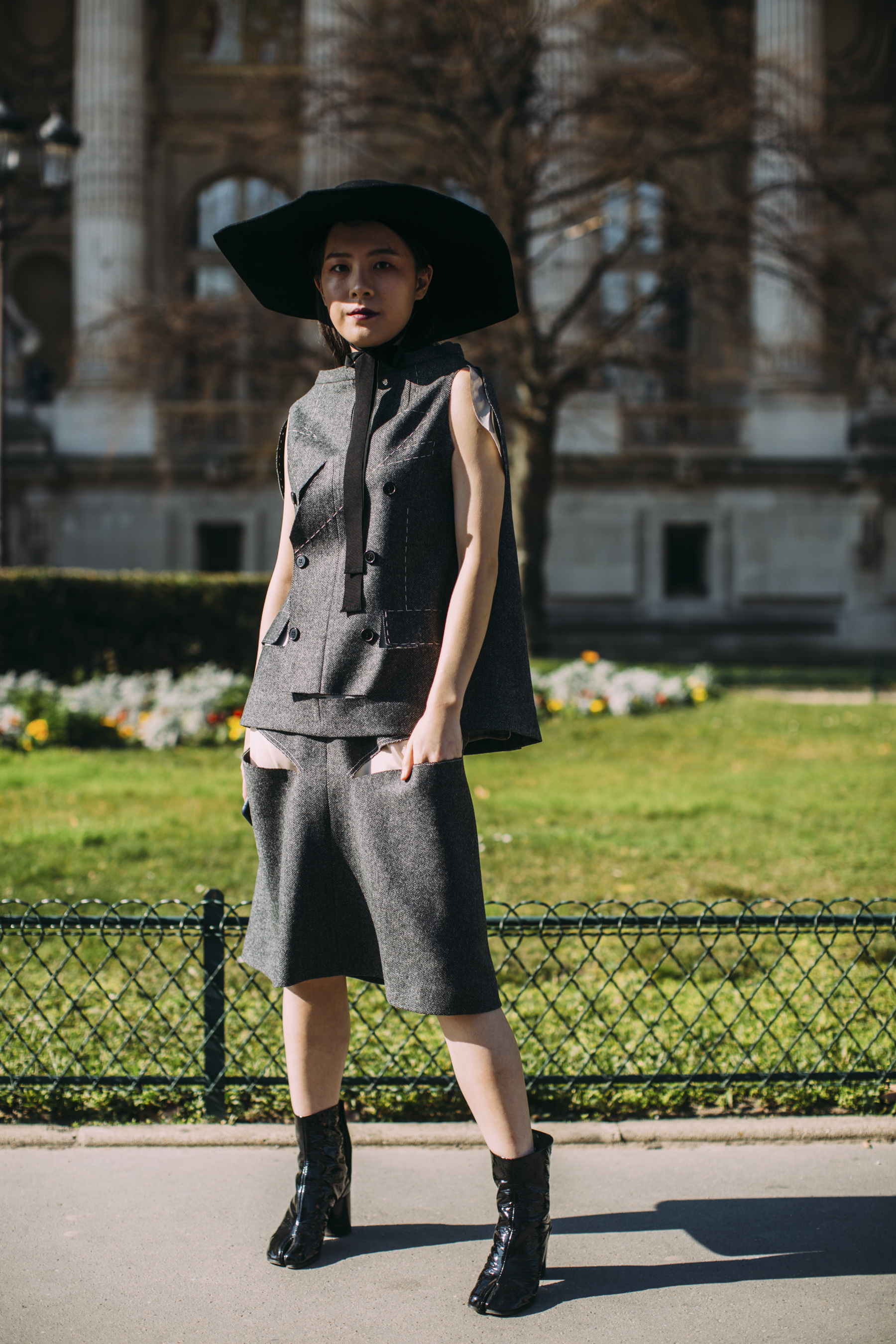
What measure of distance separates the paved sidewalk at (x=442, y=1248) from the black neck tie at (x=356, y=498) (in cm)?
156

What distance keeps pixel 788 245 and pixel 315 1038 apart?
14.2 meters

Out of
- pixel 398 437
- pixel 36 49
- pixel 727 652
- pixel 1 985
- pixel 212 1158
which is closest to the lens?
pixel 398 437

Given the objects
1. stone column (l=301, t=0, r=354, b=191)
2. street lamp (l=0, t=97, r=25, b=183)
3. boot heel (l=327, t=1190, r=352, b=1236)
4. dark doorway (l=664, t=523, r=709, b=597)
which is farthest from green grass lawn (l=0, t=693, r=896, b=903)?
dark doorway (l=664, t=523, r=709, b=597)

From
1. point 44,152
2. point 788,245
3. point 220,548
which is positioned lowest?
point 220,548

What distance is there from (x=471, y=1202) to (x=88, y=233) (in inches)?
998

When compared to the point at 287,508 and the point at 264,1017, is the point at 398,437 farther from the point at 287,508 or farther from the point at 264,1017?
the point at 264,1017

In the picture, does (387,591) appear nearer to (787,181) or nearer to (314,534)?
(314,534)

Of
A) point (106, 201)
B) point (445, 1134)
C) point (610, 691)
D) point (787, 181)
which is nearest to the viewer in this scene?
point (445, 1134)

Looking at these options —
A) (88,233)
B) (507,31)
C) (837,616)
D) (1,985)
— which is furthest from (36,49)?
(1,985)

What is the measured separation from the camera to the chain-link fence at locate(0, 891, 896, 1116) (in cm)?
390

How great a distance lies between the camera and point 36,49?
30.2 m

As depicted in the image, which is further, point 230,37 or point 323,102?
point 230,37

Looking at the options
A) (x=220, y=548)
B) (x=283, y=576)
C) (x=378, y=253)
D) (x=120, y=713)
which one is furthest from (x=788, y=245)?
(x=220, y=548)

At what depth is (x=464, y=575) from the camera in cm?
280
